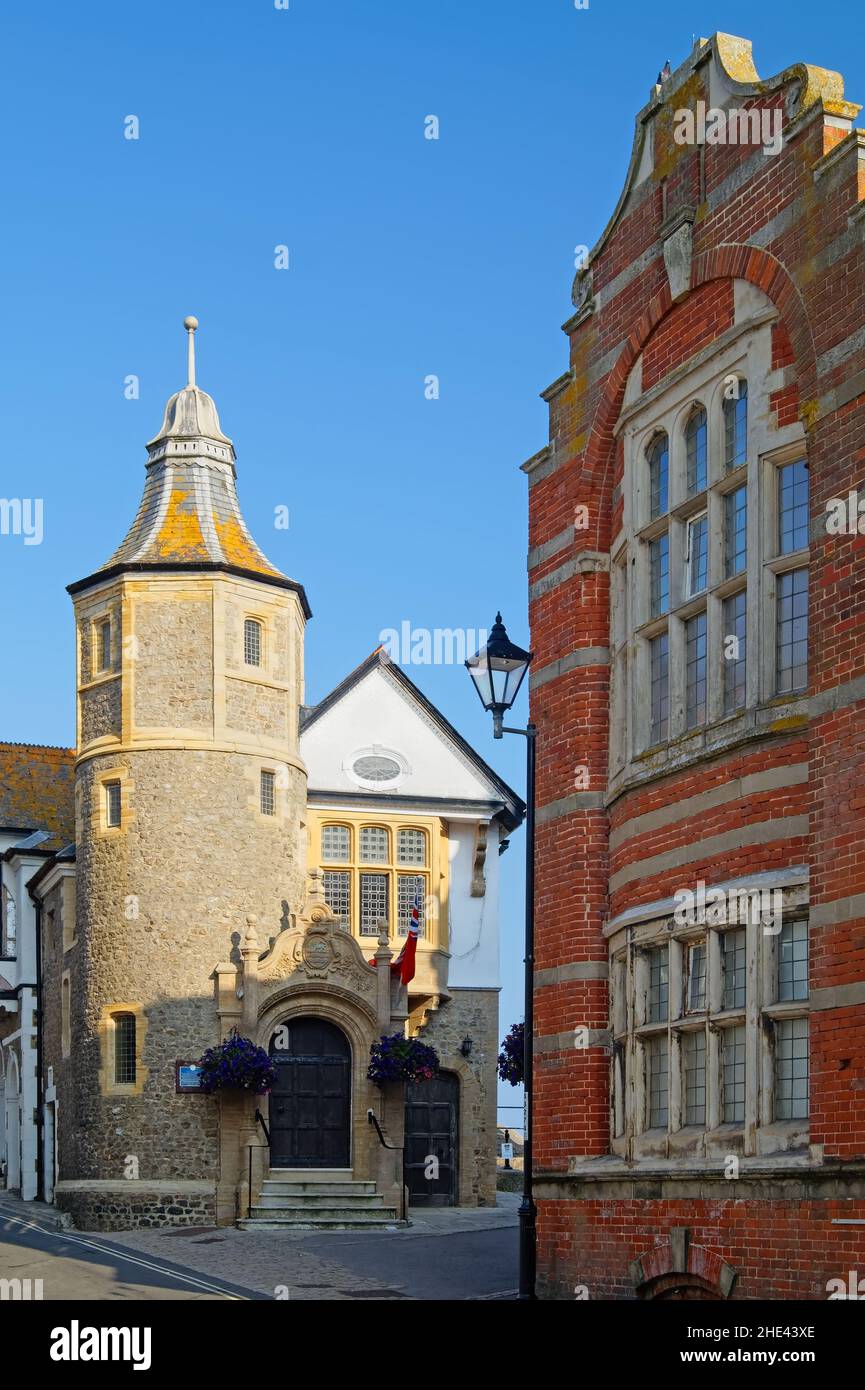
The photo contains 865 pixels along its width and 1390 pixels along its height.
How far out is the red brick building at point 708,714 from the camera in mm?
12539

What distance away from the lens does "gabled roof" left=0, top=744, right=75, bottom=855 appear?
42.2 metres

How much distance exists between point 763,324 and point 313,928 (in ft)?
66.9

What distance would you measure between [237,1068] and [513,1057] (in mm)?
5665

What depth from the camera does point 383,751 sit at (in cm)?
3778

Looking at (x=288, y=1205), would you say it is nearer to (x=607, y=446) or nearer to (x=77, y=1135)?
(x=77, y=1135)

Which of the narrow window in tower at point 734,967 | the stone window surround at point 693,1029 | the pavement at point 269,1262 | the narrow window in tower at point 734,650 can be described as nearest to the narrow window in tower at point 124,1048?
the pavement at point 269,1262

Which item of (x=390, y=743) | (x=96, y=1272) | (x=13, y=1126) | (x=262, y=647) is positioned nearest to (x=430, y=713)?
(x=390, y=743)

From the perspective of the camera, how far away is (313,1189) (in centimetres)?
3136

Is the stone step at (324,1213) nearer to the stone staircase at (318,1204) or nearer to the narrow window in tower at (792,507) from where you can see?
the stone staircase at (318,1204)

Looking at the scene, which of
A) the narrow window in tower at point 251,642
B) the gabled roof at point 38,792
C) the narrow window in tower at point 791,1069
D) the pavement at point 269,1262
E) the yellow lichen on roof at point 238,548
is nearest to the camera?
the narrow window in tower at point 791,1069

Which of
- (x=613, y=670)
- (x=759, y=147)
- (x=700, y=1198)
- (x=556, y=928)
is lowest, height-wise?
(x=700, y=1198)

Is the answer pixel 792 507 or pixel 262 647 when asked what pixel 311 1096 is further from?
pixel 792 507

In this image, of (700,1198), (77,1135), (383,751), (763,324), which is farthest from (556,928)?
(383,751)

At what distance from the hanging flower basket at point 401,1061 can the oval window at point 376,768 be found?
21.9ft
